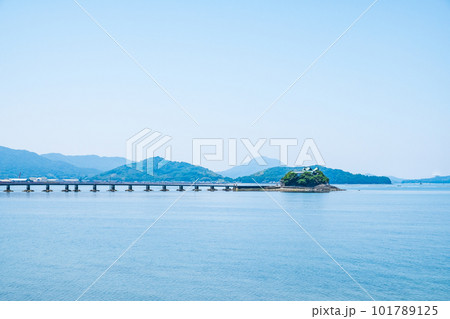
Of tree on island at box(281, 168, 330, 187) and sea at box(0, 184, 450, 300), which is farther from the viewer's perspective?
tree on island at box(281, 168, 330, 187)

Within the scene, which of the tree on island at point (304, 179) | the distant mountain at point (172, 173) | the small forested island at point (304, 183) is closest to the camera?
the small forested island at point (304, 183)

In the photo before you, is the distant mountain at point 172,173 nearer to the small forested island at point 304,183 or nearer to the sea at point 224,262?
the small forested island at point 304,183

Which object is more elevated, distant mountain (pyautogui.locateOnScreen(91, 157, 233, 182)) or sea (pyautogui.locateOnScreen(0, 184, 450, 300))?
distant mountain (pyautogui.locateOnScreen(91, 157, 233, 182))

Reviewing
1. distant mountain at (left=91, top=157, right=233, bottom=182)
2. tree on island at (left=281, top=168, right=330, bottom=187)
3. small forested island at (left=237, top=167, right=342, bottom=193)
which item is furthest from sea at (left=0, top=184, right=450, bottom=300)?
distant mountain at (left=91, top=157, right=233, bottom=182)

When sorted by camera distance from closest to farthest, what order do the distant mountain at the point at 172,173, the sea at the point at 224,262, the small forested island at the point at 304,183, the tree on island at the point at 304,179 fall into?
the sea at the point at 224,262
the small forested island at the point at 304,183
the tree on island at the point at 304,179
the distant mountain at the point at 172,173

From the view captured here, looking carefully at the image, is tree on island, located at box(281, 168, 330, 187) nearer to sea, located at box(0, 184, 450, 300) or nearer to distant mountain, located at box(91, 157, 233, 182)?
distant mountain, located at box(91, 157, 233, 182)

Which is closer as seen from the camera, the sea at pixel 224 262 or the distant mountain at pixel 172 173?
the sea at pixel 224 262

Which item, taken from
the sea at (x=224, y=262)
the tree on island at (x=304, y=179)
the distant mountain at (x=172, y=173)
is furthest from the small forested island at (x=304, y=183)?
the sea at (x=224, y=262)

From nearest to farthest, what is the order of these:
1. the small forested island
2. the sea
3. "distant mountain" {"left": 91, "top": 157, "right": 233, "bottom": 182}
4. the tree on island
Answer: the sea → the small forested island → the tree on island → "distant mountain" {"left": 91, "top": 157, "right": 233, "bottom": 182}

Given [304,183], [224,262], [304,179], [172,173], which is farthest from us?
[172,173]

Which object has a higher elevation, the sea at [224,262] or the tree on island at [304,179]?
the tree on island at [304,179]

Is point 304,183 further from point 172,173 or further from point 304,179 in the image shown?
point 172,173

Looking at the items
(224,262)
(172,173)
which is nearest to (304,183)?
(172,173)

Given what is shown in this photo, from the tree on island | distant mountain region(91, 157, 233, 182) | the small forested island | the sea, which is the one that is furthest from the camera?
distant mountain region(91, 157, 233, 182)
